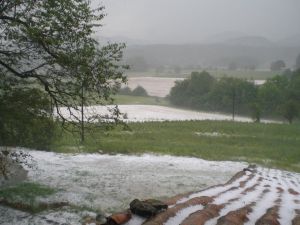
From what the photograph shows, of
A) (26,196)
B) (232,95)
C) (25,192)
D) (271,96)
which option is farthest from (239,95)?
(26,196)

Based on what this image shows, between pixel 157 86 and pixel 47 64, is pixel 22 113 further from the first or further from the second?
pixel 157 86

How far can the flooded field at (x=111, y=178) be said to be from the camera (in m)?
13.4

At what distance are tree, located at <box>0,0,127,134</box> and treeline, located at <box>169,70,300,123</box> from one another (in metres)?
54.7

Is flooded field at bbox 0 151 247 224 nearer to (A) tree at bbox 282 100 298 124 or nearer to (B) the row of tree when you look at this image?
(B) the row of tree

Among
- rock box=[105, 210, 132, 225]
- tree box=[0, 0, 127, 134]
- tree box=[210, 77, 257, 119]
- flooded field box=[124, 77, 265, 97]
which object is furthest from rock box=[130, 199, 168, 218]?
flooded field box=[124, 77, 265, 97]

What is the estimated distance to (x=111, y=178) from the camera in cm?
1833

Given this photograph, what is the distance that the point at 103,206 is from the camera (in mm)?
13758

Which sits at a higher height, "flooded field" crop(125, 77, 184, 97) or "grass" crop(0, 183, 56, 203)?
"flooded field" crop(125, 77, 184, 97)

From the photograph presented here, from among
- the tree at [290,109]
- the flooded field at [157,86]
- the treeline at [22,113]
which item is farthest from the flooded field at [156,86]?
the treeline at [22,113]

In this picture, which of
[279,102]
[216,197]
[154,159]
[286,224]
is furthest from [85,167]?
[279,102]

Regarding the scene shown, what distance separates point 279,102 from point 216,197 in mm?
75809

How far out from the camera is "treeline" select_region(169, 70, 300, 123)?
268 ft

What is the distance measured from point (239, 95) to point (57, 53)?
8472 cm

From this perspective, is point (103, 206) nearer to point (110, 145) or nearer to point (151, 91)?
point (110, 145)
